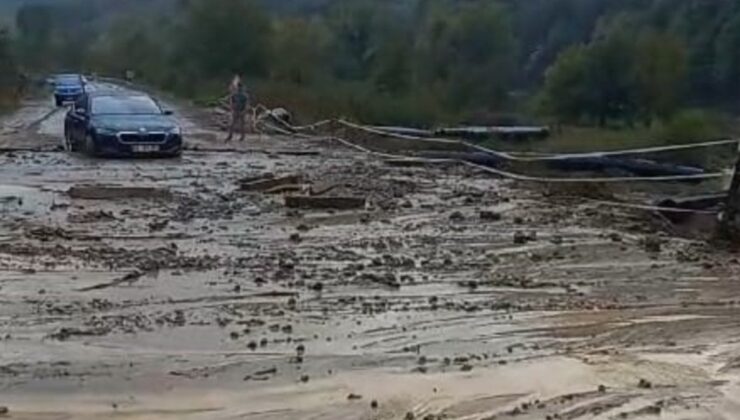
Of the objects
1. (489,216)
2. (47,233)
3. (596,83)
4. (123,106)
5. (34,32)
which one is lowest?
(47,233)

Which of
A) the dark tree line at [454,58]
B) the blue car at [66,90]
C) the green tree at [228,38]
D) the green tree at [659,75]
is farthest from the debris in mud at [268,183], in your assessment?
the green tree at [228,38]

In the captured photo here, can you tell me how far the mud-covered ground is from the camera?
28.8 feet

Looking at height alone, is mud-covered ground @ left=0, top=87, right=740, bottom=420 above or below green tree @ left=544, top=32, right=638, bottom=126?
below

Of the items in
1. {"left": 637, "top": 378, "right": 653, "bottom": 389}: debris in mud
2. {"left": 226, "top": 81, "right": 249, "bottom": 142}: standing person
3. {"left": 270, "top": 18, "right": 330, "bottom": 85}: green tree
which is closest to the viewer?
{"left": 637, "top": 378, "right": 653, "bottom": 389}: debris in mud

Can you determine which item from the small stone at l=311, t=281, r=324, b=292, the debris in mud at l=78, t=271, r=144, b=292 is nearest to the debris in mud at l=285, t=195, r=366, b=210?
the debris in mud at l=78, t=271, r=144, b=292

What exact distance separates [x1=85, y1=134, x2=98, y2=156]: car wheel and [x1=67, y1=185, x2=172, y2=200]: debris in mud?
6086mm

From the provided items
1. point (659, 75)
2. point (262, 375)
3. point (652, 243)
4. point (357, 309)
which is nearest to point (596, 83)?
point (659, 75)

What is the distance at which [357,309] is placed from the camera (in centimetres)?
1173

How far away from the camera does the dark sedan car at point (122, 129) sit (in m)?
26.8

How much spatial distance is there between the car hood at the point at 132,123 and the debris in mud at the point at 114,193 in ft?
20.8

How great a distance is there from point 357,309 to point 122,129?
636 inches

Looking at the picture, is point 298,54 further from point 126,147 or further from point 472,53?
point 126,147

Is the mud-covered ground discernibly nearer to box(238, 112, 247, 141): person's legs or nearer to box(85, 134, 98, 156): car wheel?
box(85, 134, 98, 156): car wheel

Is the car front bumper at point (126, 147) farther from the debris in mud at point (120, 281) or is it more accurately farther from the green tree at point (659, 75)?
the green tree at point (659, 75)
